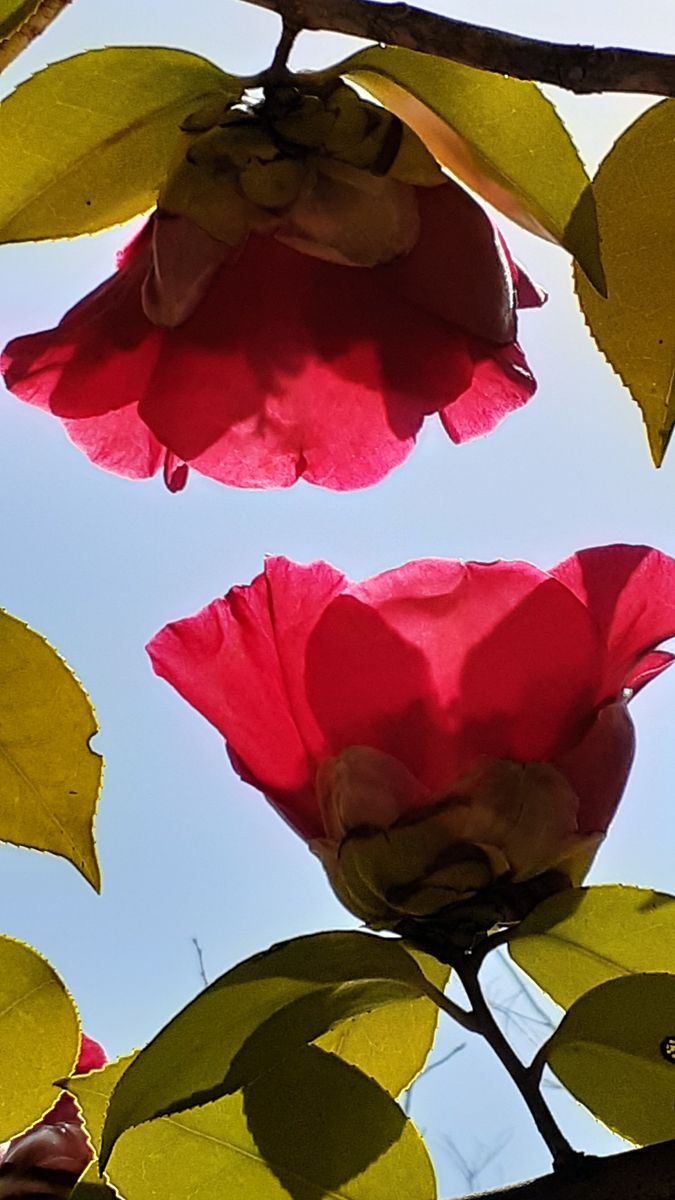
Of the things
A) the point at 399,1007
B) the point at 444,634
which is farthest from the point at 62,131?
the point at 399,1007


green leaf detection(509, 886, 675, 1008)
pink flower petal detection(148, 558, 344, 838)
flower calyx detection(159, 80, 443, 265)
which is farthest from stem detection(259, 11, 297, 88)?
green leaf detection(509, 886, 675, 1008)

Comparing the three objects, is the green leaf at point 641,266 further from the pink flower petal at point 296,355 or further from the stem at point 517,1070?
the stem at point 517,1070

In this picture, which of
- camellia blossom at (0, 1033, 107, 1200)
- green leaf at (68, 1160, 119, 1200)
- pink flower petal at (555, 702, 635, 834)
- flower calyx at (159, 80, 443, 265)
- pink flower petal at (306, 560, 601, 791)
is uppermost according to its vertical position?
flower calyx at (159, 80, 443, 265)

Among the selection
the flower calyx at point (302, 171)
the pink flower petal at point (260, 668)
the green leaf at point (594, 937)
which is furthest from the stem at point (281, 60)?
the green leaf at point (594, 937)

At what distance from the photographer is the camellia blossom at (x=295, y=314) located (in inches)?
16.1

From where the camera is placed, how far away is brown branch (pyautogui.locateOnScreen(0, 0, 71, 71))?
15.4 inches

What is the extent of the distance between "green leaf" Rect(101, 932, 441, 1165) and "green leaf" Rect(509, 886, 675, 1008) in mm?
36

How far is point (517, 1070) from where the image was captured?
0.37 m

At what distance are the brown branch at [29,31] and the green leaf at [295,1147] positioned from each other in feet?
0.88

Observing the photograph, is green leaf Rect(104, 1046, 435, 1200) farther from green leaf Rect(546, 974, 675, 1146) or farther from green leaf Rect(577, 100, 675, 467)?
green leaf Rect(577, 100, 675, 467)

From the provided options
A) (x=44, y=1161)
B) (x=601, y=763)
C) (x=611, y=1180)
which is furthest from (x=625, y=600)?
(x=44, y=1161)

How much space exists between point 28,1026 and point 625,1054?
0.58ft

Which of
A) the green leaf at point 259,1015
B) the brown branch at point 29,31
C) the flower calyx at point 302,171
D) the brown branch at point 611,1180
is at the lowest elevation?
the brown branch at point 611,1180

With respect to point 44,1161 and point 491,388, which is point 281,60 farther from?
point 44,1161
